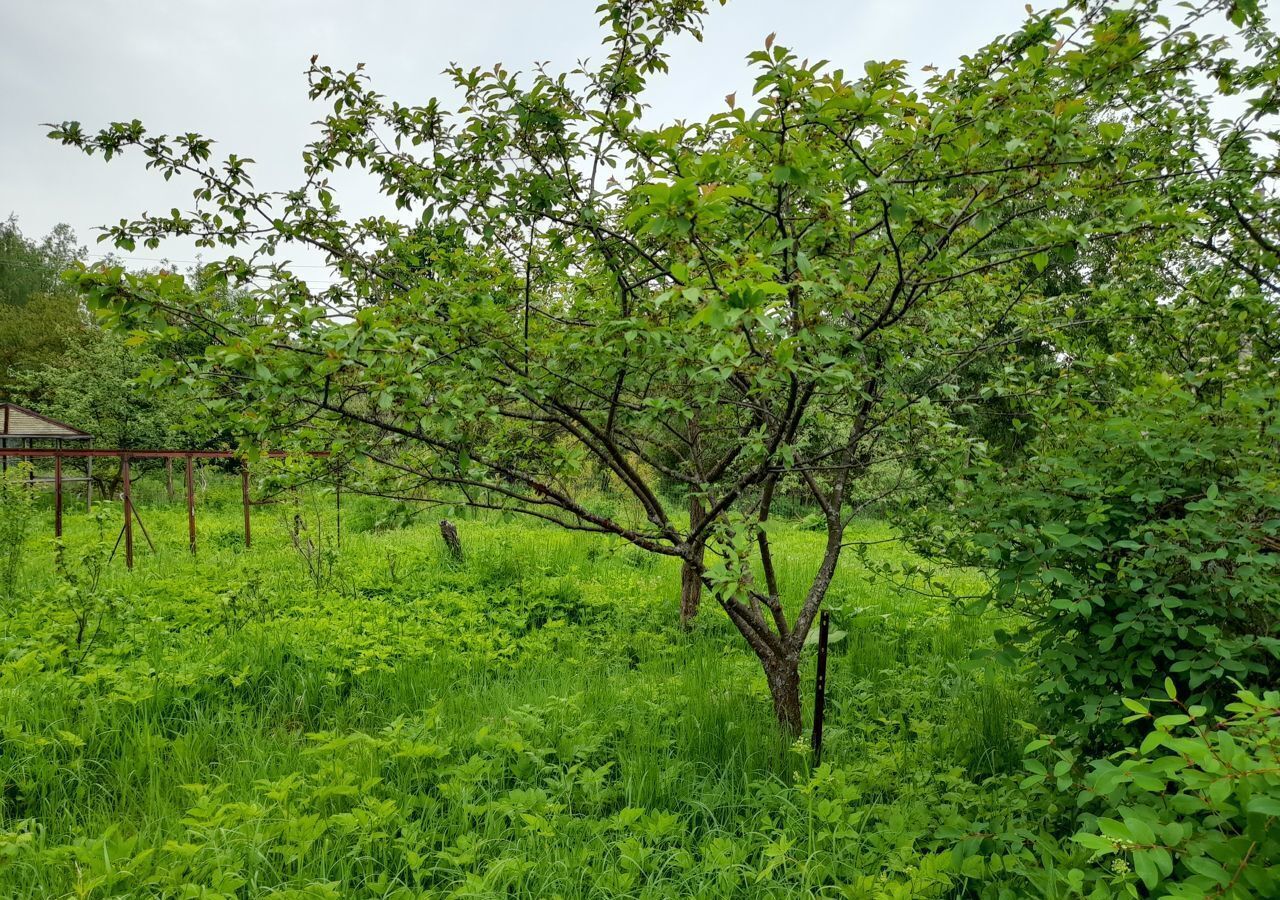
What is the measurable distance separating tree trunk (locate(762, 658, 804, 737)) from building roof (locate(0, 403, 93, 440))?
1903cm

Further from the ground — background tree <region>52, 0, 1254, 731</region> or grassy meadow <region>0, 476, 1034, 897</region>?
background tree <region>52, 0, 1254, 731</region>

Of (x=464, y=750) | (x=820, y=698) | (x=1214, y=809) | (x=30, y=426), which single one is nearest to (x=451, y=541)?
(x=464, y=750)

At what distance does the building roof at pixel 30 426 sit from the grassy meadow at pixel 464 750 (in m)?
12.8

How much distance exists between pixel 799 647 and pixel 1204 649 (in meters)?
1.65

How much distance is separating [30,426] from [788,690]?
20.5m

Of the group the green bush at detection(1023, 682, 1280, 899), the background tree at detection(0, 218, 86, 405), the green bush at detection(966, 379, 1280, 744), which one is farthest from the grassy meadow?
the background tree at detection(0, 218, 86, 405)

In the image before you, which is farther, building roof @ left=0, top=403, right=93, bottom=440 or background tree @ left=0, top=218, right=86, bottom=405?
background tree @ left=0, top=218, right=86, bottom=405

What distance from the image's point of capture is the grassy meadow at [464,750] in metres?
2.44

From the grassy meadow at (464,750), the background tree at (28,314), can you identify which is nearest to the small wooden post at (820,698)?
the grassy meadow at (464,750)

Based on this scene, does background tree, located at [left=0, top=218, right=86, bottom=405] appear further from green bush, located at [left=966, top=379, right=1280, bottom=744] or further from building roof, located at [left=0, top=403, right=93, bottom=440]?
green bush, located at [left=966, top=379, right=1280, bottom=744]

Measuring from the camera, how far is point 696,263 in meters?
2.16

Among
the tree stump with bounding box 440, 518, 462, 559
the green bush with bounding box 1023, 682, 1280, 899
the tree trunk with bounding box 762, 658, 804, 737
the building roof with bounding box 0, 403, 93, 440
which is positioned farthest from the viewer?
the building roof with bounding box 0, 403, 93, 440

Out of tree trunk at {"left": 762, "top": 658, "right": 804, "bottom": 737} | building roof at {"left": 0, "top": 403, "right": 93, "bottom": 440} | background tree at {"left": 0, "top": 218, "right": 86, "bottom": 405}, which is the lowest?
tree trunk at {"left": 762, "top": 658, "right": 804, "bottom": 737}

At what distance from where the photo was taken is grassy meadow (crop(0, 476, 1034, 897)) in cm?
244
